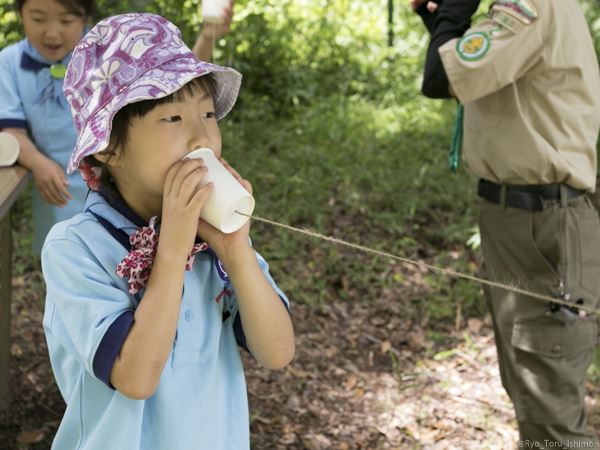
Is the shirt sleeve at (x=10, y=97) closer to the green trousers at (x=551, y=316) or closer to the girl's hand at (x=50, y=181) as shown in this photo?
the girl's hand at (x=50, y=181)

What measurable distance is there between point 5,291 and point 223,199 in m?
1.95

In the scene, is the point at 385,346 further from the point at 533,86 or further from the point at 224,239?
the point at 224,239

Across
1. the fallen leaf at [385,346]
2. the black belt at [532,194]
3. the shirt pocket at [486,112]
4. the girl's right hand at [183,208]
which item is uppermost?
the girl's right hand at [183,208]

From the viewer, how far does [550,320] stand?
2.76m

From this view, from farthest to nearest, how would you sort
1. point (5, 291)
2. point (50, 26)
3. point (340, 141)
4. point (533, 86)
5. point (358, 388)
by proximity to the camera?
point (340, 141)
point (358, 388)
point (5, 291)
point (50, 26)
point (533, 86)

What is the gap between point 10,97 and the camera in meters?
2.87

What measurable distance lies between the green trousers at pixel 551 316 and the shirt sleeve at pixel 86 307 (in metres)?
1.63

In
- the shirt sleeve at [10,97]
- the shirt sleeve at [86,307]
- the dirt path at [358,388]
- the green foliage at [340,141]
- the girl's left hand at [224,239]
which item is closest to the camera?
the shirt sleeve at [86,307]

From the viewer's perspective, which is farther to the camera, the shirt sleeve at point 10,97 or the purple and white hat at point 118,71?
the shirt sleeve at point 10,97

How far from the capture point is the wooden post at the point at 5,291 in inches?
122

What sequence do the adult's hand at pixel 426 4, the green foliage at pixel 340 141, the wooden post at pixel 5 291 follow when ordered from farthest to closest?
the green foliage at pixel 340 141
the wooden post at pixel 5 291
the adult's hand at pixel 426 4

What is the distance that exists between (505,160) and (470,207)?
240cm

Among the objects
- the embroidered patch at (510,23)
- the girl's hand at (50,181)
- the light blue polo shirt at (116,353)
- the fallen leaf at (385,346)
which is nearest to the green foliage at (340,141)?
the fallen leaf at (385,346)

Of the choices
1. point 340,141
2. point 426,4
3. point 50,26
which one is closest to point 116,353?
point 50,26
